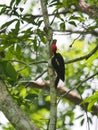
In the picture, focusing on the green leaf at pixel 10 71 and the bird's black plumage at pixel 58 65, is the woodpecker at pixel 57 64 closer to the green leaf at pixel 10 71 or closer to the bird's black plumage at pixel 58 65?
the bird's black plumage at pixel 58 65

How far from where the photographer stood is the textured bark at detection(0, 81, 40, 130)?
2.40 metres

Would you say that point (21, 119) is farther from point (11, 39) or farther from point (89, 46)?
point (89, 46)

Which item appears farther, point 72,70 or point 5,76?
point 72,70

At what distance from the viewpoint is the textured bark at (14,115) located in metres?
2.40

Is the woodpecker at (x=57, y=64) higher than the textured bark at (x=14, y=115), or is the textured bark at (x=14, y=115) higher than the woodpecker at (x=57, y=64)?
the woodpecker at (x=57, y=64)

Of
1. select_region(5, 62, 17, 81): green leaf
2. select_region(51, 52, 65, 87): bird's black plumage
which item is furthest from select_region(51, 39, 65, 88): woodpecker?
select_region(5, 62, 17, 81): green leaf

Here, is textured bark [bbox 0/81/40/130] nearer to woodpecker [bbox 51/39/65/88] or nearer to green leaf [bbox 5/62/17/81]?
green leaf [bbox 5/62/17/81]

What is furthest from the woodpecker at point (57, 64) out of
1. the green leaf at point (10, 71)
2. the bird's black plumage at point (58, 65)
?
the green leaf at point (10, 71)

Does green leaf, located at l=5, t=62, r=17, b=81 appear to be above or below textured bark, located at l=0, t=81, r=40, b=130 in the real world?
above

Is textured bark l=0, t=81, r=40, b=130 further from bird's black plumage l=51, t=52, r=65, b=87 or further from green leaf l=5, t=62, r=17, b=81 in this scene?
bird's black plumage l=51, t=52, r=65, b=87

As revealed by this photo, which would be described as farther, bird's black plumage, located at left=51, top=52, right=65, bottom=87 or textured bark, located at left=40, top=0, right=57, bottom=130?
bird's black plumage, located at left=51, top=52, right=65, bottom=87

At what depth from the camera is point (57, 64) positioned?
2580 millimetres

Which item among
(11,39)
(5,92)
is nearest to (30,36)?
(11,39)

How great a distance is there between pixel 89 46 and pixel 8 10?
13.4 feet
